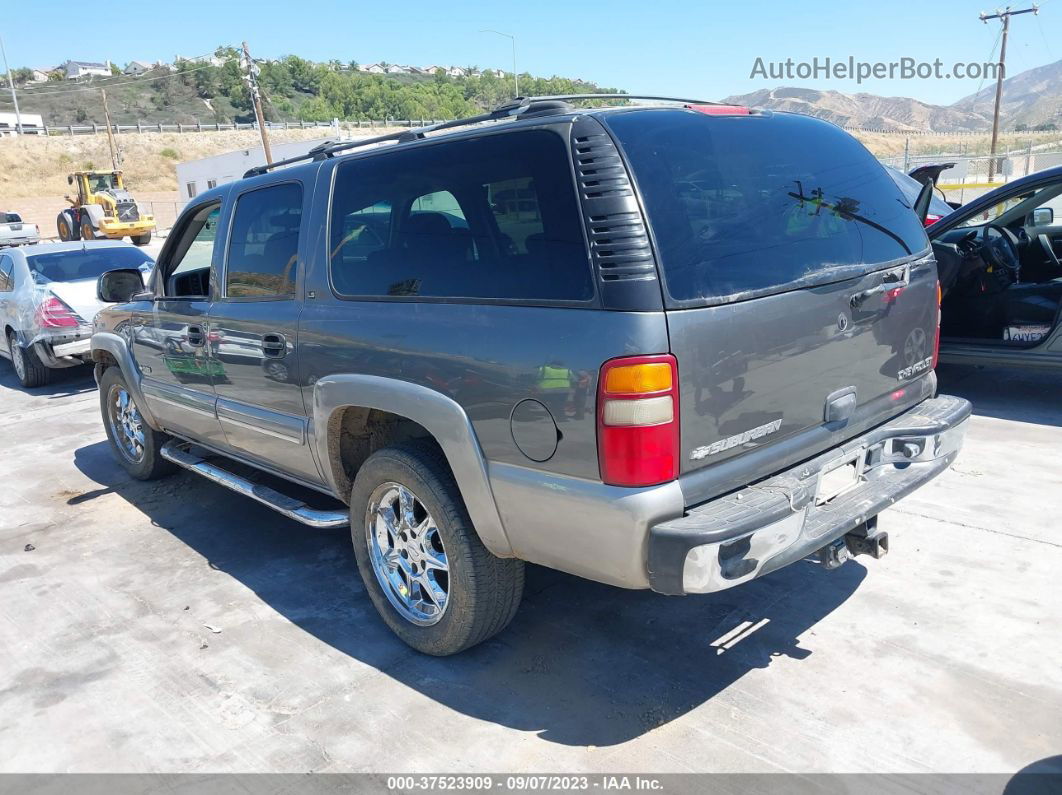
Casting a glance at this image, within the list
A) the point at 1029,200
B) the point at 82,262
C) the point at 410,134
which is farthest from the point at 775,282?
the point at 82,262

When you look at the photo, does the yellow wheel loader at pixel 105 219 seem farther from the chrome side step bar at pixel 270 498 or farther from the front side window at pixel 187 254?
the chrome side step bar at pixel 270 498

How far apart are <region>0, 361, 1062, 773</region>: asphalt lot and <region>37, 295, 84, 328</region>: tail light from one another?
494 centimetres

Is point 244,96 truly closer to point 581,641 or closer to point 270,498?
point 270,498

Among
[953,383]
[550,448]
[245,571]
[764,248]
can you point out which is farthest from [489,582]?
[953,383]

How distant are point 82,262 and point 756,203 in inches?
366

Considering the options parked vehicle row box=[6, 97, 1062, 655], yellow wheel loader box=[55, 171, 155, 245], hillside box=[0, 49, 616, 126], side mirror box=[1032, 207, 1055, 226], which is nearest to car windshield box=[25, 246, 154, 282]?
parked vehicle row box=[6, 97, 1062, 655]

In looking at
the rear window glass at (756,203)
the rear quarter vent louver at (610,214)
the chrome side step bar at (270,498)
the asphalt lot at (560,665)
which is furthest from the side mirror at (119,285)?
the rear window glass at (756,203)

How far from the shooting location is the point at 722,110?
309cm

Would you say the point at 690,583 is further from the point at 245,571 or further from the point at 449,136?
the point at 245,571

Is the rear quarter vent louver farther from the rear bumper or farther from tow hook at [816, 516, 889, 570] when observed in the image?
tow hook at [816, 516, 889, 570]

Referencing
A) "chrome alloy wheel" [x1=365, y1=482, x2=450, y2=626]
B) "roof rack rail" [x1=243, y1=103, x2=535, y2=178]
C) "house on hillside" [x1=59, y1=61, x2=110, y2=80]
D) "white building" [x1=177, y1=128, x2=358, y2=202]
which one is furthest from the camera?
"house on hillside" [x1=59, y1=61, x2=110, y2=80]

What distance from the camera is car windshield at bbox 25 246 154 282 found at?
9.48 metres

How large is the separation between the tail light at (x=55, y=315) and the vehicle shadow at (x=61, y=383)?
32.9 inches

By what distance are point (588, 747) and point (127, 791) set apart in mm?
1564
